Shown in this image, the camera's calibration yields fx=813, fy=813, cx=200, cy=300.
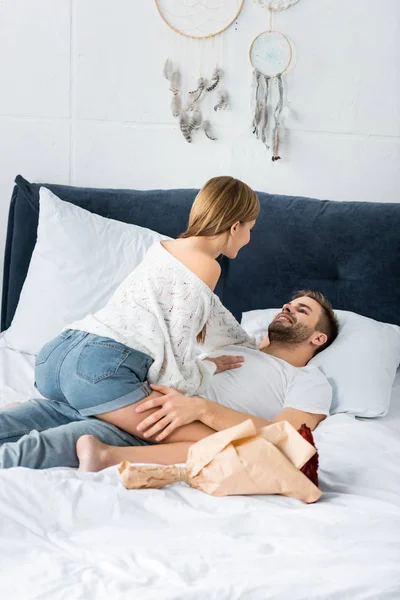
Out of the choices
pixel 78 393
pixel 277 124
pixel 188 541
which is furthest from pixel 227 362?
pixel 277 124

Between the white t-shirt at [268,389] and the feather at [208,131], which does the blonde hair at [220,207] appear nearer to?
the white t-shirt at [268,389]

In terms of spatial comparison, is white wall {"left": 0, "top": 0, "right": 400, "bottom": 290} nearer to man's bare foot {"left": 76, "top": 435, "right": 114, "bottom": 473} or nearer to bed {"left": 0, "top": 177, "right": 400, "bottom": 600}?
bed {"left": 0, "top": 177, "right": 400, "bottom": 600}

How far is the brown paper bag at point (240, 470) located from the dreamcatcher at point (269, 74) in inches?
65.5

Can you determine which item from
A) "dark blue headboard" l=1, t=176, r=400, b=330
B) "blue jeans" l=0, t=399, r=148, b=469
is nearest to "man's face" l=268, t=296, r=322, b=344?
"dark blue headboard" l=1, t=176, r=400, b=330

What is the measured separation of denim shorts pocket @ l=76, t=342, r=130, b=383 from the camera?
196cm

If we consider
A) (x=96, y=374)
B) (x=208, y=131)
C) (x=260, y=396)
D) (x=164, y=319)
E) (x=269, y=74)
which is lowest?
(x=260, y=396)

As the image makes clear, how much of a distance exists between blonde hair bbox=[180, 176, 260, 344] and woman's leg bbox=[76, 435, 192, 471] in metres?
0.39

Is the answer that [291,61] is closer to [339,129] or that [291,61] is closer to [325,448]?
[339,129]

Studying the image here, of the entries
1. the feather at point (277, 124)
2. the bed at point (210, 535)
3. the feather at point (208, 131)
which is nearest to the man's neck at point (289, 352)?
the bed at point (210, 535)

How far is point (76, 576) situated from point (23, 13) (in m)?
2.51

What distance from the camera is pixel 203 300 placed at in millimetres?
2072

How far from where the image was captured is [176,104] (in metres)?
3.15

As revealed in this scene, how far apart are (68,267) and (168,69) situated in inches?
35.6

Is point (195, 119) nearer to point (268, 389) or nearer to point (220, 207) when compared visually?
point (220, 207)
